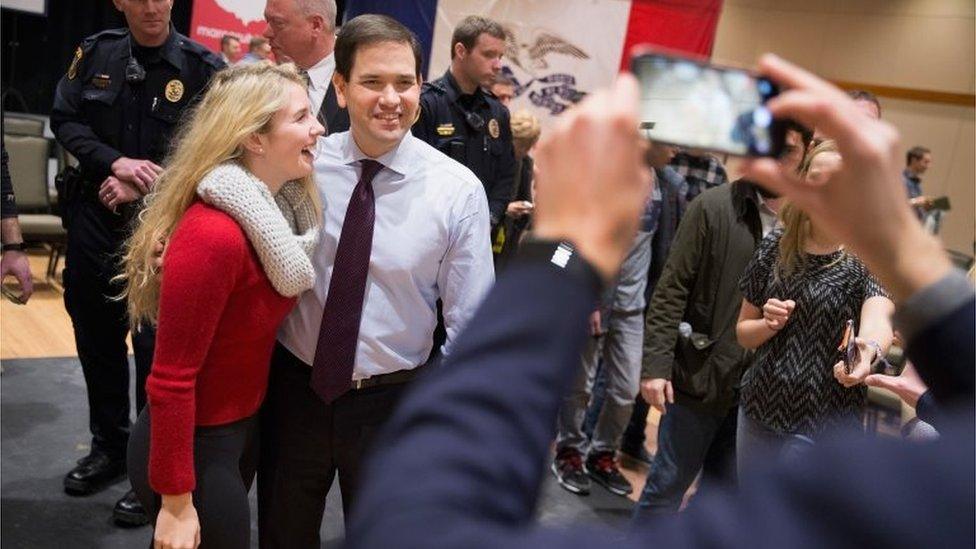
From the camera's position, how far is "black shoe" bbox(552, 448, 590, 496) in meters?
4.04

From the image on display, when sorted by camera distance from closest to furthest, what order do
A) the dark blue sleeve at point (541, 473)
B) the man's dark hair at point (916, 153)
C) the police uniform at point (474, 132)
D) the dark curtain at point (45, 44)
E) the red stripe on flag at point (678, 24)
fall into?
the dark blue sleeve at point (541, 473) → the police uniform at point (474, 132) → the red stripe on flag at point (678, 24) → the man's dark hair at point (916, 153) → the dark curtain at point (45, 44)

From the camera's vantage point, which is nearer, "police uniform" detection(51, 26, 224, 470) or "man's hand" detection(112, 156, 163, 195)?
"man's hand" detection(112, 156, 163, 195)

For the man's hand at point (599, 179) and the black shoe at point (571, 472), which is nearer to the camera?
the man's hand at point (599, 179)

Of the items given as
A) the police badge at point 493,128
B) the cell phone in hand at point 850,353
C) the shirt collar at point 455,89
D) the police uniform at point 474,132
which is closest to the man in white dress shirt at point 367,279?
the cell phone in hand at point 850,353

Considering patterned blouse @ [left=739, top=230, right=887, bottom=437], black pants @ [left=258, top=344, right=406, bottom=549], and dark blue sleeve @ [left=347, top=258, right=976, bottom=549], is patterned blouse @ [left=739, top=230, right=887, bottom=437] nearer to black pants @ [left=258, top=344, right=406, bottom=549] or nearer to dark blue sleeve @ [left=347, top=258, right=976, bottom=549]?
black pants @ [left=258, top=344, right=406, bottom=549]

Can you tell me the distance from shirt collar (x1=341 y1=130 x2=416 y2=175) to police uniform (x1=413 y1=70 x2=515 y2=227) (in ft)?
4.93

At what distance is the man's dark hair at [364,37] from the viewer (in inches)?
83.6

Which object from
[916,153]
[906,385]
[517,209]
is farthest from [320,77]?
[916,153]

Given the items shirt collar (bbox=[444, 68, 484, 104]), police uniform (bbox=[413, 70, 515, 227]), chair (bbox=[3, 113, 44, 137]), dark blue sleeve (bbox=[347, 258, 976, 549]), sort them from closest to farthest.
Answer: dark blue sleeve (bbox=[347, 258, 976, 549]) < police uniform (bbox=[413, 70, 515, 227]) < shirt collar (bbox=[444, 68, 484, 104]) < chair (bbox=[3, 113, 44, 137])

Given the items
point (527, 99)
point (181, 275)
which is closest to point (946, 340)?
point (181, 275)

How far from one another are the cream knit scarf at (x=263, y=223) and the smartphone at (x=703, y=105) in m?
1.20

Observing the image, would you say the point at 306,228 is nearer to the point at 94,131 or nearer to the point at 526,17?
the point at 94,131

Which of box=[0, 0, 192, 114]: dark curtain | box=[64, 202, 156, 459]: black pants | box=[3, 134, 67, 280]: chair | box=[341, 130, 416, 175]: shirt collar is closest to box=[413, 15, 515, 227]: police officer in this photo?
box=[64, 202, 156, 459]: black pants

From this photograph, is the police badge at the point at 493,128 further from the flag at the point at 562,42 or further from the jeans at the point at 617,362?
the flag at the point at 562,42
